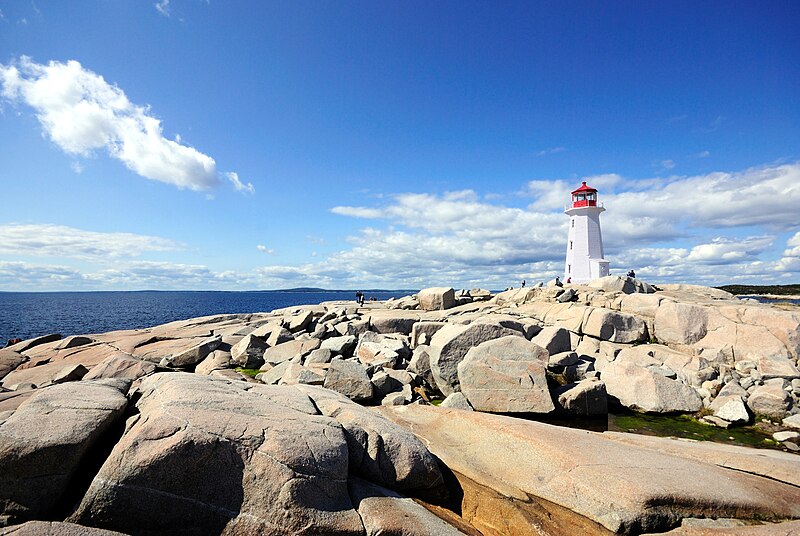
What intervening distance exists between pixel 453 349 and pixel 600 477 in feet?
24.0

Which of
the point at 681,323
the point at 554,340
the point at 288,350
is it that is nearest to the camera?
the point at 554,340

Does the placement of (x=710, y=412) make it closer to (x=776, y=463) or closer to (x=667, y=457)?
(x=776, y=463)

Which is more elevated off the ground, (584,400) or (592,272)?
(592,272)

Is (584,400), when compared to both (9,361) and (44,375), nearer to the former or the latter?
(44,375)

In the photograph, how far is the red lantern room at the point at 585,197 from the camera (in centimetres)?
4022

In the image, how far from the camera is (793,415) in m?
11.6

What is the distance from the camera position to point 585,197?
4100cm

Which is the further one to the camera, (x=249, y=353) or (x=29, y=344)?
(x=29, y=344)

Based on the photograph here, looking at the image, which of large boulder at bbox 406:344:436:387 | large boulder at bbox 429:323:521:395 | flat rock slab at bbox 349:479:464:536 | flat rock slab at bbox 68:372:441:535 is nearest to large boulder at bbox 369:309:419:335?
large boulder at bbox 406:344:436:387

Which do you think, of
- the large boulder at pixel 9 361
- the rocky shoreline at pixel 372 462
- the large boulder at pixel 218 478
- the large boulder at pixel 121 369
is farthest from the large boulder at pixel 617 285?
the large boulder at pixel 9 361

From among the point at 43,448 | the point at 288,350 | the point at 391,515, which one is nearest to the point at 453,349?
the point at 391,515

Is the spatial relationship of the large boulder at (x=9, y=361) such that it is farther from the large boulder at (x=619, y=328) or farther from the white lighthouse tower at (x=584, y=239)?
the white lighthouse tower at (x=584, y=239)

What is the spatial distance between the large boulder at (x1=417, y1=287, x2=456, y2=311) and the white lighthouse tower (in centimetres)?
1835

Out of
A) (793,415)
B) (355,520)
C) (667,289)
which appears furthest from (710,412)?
(667,289)
